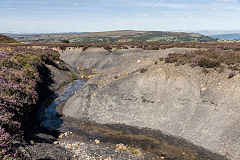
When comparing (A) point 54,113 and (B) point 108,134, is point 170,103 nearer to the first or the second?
(B) point 108,134

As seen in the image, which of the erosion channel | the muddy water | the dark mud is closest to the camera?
the dark mud

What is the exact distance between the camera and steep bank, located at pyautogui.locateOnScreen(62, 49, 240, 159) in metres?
17.0

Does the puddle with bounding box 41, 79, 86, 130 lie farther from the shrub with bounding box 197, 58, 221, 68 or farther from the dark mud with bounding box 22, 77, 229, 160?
the shrub with bounding box 197, 58, 221, 68

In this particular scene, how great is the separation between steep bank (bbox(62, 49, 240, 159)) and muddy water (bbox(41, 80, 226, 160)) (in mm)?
753

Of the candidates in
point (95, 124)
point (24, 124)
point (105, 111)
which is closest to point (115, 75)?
point (105, 111)

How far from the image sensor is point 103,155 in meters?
14.9

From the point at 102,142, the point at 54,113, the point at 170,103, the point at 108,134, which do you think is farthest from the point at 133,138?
the point at 54,113

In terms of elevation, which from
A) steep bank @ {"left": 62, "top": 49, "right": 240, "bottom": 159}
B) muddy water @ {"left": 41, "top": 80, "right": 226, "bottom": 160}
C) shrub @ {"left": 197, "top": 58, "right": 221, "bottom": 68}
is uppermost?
shrub @ {"left": 197, "top": 58, "right": 221, "bottom": 68}

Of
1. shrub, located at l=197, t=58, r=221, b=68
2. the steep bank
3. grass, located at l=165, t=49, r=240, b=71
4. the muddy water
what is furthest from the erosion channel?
shrub, located at l=197, t=58, r=221, b=68

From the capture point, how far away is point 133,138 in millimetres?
18641

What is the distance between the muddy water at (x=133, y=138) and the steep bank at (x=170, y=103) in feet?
2.47

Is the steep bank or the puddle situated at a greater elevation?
the steep bank

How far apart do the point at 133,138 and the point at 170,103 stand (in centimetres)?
614

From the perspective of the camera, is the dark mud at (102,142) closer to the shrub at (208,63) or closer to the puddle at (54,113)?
the puddle at (54,113)
